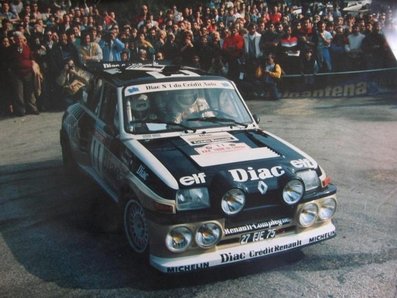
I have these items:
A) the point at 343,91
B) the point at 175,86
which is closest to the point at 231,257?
the point at 175,86

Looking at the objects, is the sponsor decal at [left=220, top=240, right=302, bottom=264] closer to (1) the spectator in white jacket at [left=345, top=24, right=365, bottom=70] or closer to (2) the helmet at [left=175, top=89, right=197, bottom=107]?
(2) the helmet at [left=175, top=89, right=197, bottom=107]

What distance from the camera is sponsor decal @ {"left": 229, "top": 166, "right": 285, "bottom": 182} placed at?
4.71m

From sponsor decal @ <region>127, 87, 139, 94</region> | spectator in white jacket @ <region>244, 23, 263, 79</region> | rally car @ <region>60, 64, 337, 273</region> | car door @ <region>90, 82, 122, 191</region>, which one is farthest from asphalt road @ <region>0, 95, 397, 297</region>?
spectator in white jacket @ <region>244, 23, 263, 79</region>

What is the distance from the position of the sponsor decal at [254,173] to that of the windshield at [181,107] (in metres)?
1.11

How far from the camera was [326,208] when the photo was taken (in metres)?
5.11

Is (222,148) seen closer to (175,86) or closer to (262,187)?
(262,187)

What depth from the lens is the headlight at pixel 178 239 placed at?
4.56 metres

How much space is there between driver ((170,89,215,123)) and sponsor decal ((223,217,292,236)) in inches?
62.0

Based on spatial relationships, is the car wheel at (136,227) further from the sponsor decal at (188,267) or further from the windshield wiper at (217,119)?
the windshield wiper at (217,119)

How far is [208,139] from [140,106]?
0.88m

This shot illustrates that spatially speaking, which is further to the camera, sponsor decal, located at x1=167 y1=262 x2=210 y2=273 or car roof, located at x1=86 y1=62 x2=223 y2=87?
car roof, located at x1=86 y1=62 x2=223 y2=87

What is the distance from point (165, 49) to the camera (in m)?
13.8

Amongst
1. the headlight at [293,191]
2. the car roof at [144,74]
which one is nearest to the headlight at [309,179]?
the headlight at [293,191]

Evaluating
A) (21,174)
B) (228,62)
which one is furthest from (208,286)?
(228,62)
